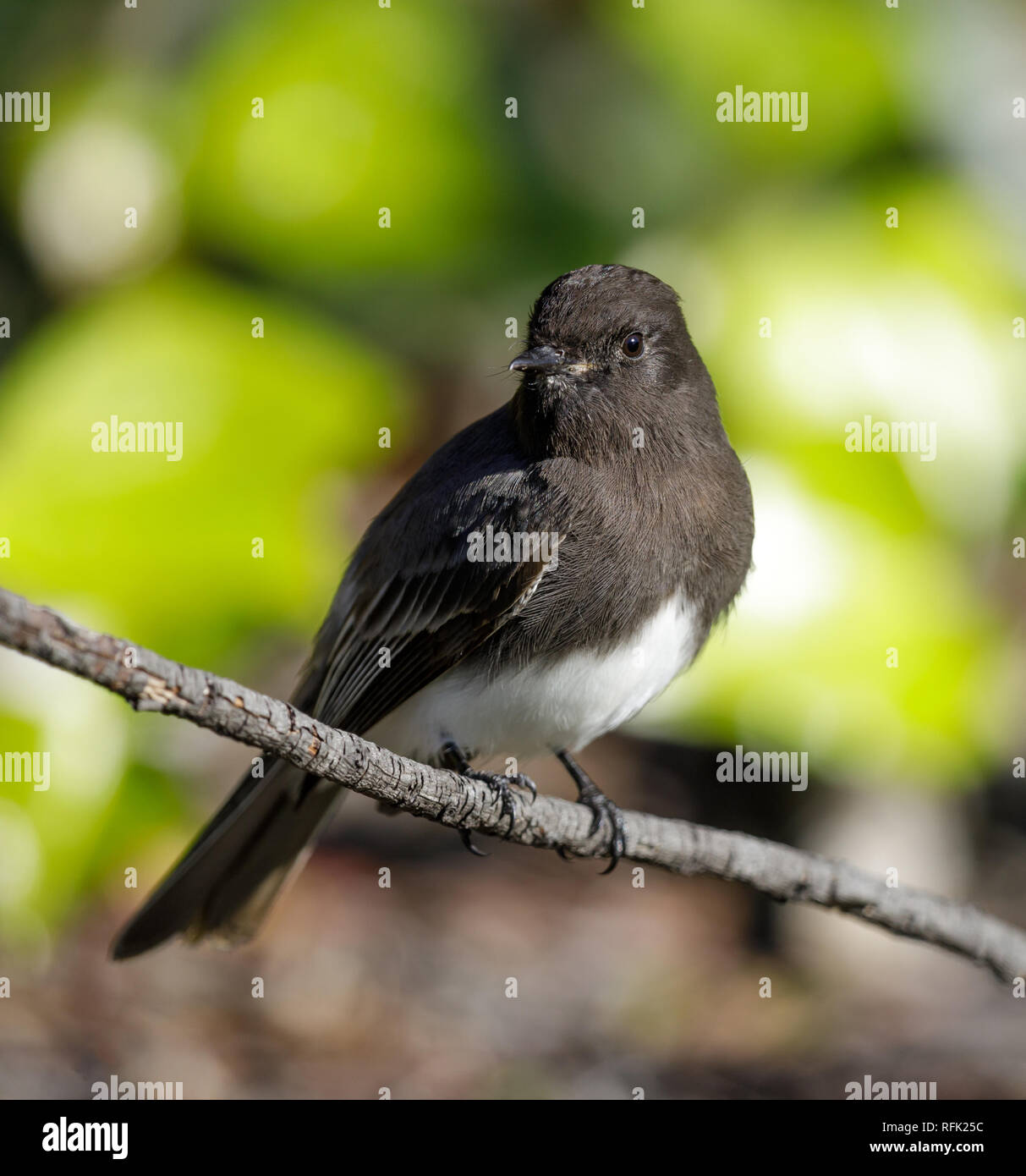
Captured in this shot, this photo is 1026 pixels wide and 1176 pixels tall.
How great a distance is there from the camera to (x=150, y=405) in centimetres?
332

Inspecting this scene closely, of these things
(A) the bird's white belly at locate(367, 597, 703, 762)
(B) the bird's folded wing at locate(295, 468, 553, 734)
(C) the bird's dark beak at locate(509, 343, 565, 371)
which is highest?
(C) the bird's dark beak at locate(509, 343, 565, 371)

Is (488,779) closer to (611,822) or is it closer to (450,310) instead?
(611,822)

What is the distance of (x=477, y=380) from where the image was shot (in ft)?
15.6

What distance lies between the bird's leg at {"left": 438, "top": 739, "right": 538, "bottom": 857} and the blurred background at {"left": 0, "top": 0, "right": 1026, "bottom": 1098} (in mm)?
525

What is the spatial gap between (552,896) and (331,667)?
6.19 ft

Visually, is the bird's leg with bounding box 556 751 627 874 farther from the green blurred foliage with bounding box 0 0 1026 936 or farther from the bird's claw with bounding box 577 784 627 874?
the green blurred foliage with bounding box 0 0 1026 936

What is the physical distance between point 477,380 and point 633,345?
1.93m

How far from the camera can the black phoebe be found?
9.12 feet

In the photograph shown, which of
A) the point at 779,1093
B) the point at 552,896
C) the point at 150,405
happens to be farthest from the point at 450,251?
the point at 779,1093

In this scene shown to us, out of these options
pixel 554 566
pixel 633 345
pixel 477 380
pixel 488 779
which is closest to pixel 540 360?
pixel 633 345

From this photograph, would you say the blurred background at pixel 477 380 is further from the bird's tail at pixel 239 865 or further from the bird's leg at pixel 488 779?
the bird's leg at pixel 488 779

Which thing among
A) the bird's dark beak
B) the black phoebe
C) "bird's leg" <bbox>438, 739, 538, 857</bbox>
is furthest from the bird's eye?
"bird's leg" <bbox>438, 739, 538, 857</bbox>

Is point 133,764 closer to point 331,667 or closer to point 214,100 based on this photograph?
point 331,667

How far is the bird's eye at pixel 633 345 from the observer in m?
2.87
